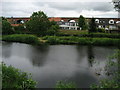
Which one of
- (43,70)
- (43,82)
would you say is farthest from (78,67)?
(43,82)

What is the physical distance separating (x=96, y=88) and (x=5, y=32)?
25.7m

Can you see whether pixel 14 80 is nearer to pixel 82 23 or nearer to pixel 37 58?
pixel 37 58

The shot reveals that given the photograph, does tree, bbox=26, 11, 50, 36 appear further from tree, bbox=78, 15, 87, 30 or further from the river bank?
tree, bbox=78, 15, 87, 30

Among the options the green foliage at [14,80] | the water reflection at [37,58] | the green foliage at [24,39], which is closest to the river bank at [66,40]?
the green foliage at [24,39]

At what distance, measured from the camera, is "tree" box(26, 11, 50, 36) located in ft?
99.8

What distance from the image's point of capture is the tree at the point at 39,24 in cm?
3042

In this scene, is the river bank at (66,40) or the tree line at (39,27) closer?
the river bank at (66,40)

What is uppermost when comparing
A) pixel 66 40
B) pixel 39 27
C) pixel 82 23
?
pixel 82 23

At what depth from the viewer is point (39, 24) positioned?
30516 mm

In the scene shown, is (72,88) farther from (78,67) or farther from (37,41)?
(37,41)

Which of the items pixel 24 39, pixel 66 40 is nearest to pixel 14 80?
pixel 66 40

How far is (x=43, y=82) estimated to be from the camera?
8953 millimetres

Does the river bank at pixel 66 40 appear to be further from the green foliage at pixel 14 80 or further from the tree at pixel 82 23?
the green foliage at pixel 14 80

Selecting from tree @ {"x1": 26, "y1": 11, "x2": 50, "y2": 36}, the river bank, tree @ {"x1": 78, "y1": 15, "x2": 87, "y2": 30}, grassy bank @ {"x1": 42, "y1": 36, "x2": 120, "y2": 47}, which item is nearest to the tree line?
tree @ {"x1": 26, "y1": 11, "x2": 50, "y2": 36}
